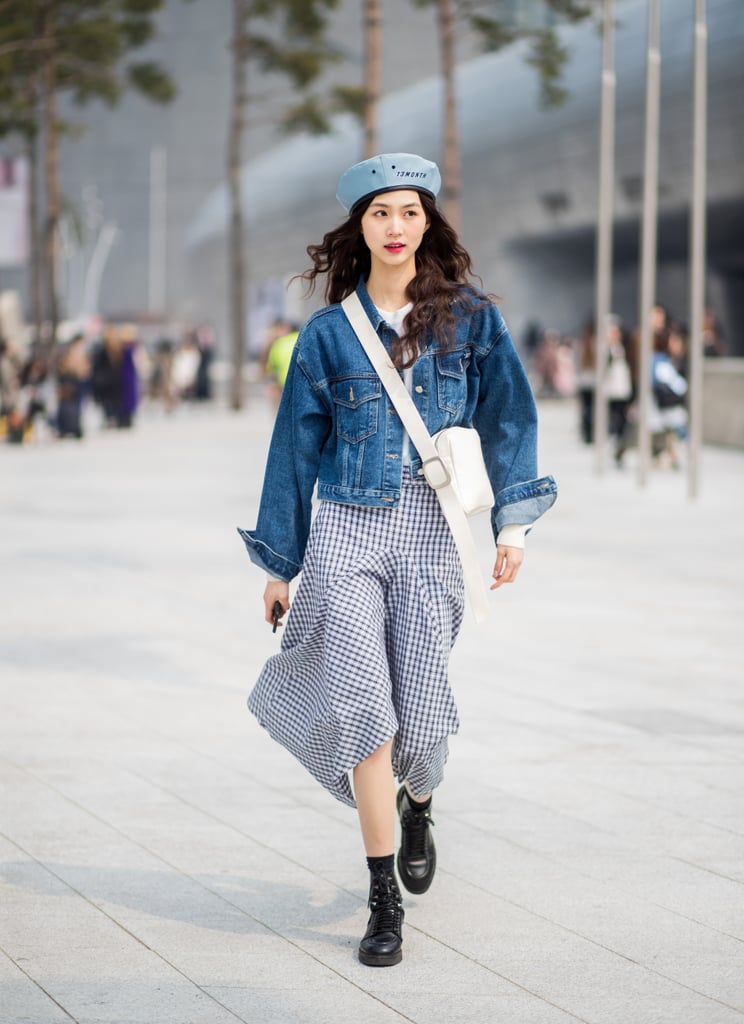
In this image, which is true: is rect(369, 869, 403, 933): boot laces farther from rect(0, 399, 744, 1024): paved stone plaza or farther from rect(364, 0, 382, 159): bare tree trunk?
rect(364, 0, 382, 159): bare tree trunk

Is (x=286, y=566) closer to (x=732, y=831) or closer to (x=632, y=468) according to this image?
(x=732, y=831)

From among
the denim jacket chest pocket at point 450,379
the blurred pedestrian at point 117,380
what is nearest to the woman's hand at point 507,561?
the denim jacket chest pocket at point 450,379

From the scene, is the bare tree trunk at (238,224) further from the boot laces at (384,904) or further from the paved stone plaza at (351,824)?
the boot laces at (384,904)

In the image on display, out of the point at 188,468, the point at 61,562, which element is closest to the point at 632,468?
the point at 188,468

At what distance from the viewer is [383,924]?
397 cm

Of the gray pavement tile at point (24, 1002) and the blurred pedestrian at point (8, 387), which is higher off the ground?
the blurred pedestrian at point (8, 387)

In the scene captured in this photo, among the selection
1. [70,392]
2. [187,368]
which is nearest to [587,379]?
[70,392]

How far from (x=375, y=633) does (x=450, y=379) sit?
1.98 feet

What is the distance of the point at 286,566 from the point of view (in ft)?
13.9

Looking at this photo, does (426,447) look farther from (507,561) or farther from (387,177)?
(387,177)

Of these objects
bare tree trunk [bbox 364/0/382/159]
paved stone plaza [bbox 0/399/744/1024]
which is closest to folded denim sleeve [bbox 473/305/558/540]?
paved stone plaza [bbox 0/399/744/1024]

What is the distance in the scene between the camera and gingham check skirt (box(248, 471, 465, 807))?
4.02 metres

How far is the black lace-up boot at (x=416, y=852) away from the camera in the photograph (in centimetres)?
438

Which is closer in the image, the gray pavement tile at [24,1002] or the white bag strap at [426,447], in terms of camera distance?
the gray pavement tile at [24,1002]
